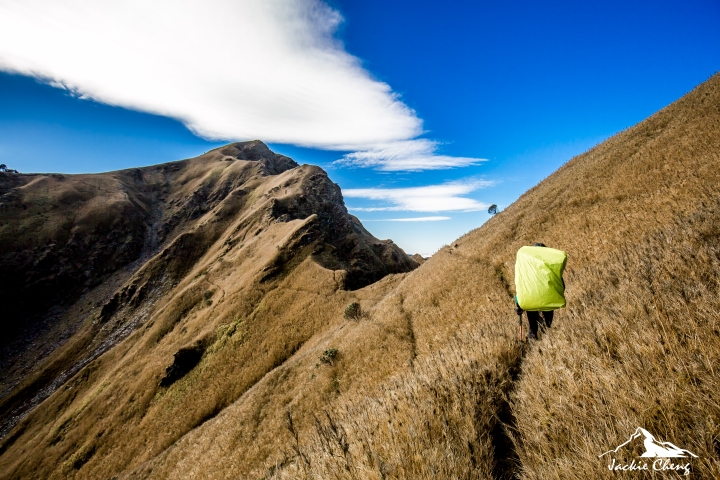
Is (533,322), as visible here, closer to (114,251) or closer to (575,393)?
(575,393)

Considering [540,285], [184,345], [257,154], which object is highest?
[257,154]

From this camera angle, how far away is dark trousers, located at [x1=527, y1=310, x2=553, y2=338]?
23.0 ft

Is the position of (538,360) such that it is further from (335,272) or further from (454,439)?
(335,272)

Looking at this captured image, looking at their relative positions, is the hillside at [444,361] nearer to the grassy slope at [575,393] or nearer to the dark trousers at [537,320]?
the grassy slope at [575,393]

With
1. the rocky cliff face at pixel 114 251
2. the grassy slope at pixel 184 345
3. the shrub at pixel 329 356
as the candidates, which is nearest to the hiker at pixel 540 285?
the grassy slope at pixel 184 345

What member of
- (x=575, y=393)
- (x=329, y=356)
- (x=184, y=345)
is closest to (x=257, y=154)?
(x=184, y=345)

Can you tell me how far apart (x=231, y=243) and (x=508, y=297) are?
69.0 metres

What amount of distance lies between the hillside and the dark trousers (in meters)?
0.34

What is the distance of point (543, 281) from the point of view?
6.76 m

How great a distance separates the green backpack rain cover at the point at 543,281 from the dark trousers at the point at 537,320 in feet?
1.26

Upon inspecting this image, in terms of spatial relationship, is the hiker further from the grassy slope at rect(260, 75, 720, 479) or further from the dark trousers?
the grassy slope at rect(260, 75, 720, 479)

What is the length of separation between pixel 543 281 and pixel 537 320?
1.21m

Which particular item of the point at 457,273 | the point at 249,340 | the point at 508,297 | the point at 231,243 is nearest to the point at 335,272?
the point at 249,340

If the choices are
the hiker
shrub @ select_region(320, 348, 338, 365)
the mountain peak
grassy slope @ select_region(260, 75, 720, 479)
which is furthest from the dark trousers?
the mountain peak
